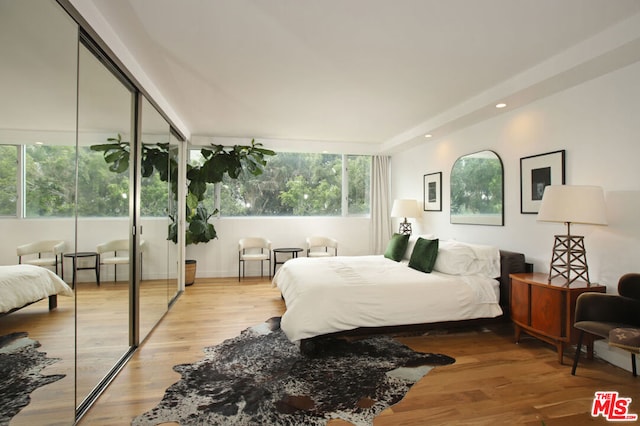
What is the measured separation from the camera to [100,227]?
2.41 m

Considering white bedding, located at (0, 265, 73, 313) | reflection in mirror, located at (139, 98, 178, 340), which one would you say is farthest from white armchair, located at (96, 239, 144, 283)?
white bedding, located at (0, 265, 73, 313)

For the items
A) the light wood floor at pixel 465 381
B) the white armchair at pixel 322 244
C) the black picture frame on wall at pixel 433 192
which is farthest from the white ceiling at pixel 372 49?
the white armchair at pixel 322 244

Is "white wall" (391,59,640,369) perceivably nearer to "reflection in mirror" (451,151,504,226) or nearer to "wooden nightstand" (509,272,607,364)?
"reflection in mirror" (451,151,504,226)

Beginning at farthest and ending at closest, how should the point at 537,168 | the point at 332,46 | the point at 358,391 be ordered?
the point at 537,168, the point at 332,46, the point at 358,391

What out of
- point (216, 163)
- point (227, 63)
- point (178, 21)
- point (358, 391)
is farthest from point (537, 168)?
point (216, 163)

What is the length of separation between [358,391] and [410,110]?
3.51 m

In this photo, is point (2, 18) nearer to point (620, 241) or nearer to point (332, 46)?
point (332, 46)

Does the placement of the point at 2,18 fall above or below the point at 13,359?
above

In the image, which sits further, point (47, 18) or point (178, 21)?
point (178, 21)

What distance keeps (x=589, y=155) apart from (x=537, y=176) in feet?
1.77

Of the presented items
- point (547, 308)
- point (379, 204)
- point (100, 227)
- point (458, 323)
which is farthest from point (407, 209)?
point (100, 227)

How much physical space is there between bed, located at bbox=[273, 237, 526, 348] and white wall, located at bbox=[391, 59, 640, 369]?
0.46m

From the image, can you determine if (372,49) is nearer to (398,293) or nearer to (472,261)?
(398,293)

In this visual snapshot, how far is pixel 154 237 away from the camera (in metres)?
3.61
